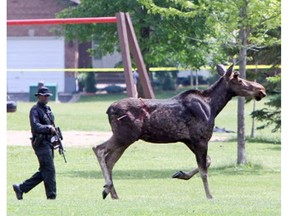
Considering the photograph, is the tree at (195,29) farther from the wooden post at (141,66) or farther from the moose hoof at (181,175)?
the moose hoof at (181,175)

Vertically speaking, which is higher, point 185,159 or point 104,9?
point 104,9


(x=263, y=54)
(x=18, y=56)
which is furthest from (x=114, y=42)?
(x=18, y=56)

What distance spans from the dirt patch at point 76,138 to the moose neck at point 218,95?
13.7 m

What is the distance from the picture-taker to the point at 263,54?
30203 millimetres

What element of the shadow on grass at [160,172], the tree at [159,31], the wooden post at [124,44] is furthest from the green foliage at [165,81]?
the wooden post at [124,44]

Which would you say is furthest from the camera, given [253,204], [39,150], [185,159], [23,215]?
[185,159]

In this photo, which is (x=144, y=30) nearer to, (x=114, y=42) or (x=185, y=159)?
(x=114, y=42)

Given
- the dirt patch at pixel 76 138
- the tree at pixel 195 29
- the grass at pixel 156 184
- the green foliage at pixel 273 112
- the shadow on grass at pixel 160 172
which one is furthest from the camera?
the dirt patch at pixel 76 138

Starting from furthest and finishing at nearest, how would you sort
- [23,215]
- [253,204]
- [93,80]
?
[93,80]
[253,204]
[23,215]

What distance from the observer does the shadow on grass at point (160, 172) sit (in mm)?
23094

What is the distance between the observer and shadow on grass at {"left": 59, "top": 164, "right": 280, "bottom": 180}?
2309 cm

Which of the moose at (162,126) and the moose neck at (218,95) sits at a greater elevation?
the moose neck at (218,95)

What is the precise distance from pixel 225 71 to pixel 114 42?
18.0 meters

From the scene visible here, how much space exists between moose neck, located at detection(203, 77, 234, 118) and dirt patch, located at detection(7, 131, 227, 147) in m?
13.7
